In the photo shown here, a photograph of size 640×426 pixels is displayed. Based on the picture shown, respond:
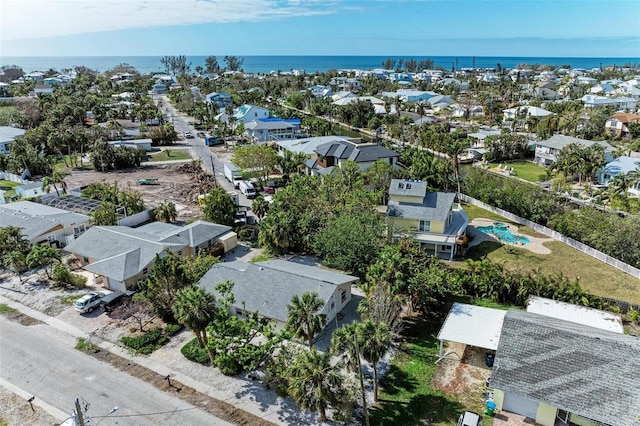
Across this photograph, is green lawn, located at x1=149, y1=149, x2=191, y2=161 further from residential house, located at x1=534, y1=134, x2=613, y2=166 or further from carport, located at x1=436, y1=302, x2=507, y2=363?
carport, located at x1=436, y1=302, x2=507, y2=363

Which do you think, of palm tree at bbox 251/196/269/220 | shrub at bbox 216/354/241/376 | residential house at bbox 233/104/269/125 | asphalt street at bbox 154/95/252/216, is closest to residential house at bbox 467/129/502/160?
asphalt street at bbox 154/95/252/216

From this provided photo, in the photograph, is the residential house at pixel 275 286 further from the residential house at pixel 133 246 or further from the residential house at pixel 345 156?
the residential house at pixel 345 156

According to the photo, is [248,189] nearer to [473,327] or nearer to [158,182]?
[158,182]

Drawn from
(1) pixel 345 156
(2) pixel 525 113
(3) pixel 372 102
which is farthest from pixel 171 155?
(2) pixel 525 113

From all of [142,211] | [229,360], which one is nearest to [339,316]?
[229,360]

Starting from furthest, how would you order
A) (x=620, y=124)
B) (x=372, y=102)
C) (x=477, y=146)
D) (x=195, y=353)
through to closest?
(x=372, y=102)
(x=620, y=124)
(x=477, y=146)
(x=195, y=353)
